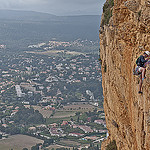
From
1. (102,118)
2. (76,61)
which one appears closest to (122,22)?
(102,118)

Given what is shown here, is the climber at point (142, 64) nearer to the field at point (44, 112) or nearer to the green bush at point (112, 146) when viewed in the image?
the green bush at point (112, 146)

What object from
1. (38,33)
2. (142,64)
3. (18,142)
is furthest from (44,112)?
(38,33)

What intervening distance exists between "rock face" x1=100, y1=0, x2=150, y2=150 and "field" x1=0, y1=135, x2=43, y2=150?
79.8 feet

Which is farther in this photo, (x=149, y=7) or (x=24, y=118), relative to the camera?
(x=24, y=118)

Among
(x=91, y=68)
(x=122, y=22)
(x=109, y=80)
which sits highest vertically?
(x=122, y=22)

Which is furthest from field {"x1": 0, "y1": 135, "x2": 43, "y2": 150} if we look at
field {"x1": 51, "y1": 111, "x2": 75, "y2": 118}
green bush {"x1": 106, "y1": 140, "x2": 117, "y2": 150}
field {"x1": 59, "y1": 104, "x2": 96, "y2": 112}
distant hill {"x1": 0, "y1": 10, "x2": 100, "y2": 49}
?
distant hill {"x1": 0, "y1": 10, "x2": 100, "y2": 49}

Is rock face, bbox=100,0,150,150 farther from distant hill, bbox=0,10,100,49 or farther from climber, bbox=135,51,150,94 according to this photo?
distant hill, bbox=0,10,100,49

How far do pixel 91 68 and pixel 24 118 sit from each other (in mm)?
40732

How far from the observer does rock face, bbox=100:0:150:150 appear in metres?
4.84

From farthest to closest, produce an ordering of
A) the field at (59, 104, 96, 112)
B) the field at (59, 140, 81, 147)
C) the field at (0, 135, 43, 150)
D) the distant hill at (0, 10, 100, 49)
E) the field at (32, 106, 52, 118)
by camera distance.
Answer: the distant hill at (0, 10, 100, 49)
the field at (59, 104, 96, 112)
the field at (32, 106, 52, 118)
the field at (59, 140, 81, 147)
the field at (0, 135, 43, 150)

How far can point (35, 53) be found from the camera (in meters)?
106

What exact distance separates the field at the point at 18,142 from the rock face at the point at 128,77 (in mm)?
24315

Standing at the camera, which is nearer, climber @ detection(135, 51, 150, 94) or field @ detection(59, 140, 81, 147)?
climber @ detection(135, 51, 150, 94)

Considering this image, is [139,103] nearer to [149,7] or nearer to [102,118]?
[149,7]
